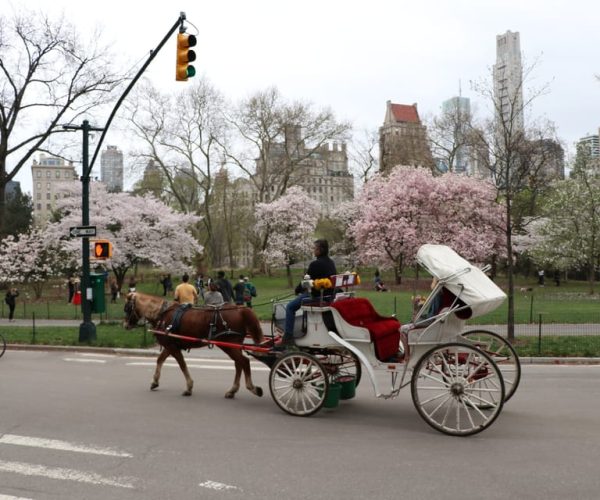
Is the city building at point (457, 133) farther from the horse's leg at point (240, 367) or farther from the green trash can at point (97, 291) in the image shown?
the horse's leg at point (240, 367)

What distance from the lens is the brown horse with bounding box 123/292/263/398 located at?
30.2 feet

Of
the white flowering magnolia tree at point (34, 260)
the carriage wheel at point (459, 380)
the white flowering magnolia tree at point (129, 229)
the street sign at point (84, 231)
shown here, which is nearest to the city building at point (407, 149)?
the white flowering magnolia tree at point (129, 229)

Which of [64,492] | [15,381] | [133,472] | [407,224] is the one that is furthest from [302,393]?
[407,224]

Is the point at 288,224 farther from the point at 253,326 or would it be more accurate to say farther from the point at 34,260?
the point at 253,326

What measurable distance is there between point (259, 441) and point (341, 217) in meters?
55.9

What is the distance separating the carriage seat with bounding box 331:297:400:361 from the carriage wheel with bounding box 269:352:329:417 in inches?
29.5

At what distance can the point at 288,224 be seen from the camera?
191 feet

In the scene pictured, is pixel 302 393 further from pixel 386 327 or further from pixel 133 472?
pixel 133 472

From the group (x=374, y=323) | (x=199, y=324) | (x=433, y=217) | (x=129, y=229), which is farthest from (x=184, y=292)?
(x=433, y=217)

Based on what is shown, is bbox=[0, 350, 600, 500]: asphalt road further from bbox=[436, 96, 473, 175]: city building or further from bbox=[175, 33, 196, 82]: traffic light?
bbox=[436, 96, 473, 175]: city building

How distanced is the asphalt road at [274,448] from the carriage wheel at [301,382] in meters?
0.21

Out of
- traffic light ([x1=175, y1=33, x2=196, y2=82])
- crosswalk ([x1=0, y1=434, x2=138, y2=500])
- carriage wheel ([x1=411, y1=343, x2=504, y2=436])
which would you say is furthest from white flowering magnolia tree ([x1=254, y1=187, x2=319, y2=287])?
crosswalk ([x1=0, y1=434, x2=138, y2=500])

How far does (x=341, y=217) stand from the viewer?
6219 cm

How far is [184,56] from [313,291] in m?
6.18
